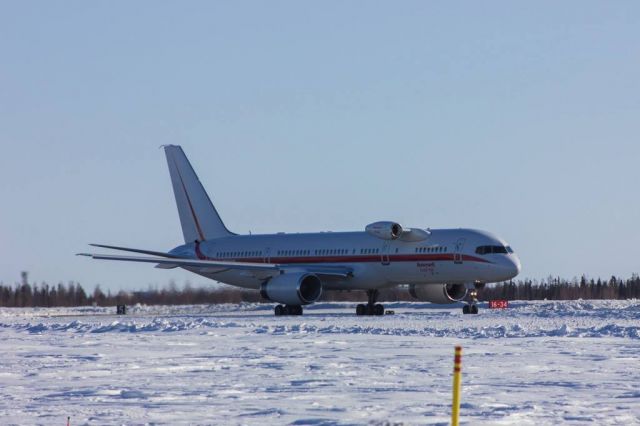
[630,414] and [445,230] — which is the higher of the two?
[445,230]

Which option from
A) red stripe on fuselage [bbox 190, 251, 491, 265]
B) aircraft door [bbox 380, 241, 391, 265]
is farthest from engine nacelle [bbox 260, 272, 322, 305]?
aircraft door [bbox 380, 241, 391, 265]

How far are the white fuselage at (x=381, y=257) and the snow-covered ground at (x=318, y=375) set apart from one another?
10.7 m

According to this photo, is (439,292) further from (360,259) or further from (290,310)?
(290,310)

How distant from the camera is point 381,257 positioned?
41.0m

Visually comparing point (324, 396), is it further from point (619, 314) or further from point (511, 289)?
point (511, 289)

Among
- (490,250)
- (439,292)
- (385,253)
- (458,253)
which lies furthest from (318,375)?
(439,292)

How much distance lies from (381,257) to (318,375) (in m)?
24.8

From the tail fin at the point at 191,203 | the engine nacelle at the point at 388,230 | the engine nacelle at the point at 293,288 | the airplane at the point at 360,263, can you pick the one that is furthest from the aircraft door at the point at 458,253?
the tail fin at the point at 191,203

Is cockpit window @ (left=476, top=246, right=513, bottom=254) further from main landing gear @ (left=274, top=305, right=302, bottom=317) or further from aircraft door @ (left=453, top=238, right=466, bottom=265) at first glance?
main landing gear @ (left=274, top=305, right=302, bottom=317)

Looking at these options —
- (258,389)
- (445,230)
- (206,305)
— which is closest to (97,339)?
(258,389)

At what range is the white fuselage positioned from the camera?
38.9 m

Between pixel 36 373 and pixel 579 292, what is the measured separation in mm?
46502

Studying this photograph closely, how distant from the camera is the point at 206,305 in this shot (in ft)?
167

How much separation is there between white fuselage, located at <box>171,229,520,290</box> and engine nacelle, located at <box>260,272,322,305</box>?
3.90 ft
